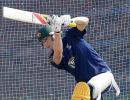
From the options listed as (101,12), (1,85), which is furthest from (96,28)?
(1,85)

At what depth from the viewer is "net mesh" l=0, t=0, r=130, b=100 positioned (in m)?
8.34

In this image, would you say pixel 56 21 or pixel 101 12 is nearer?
pixel 56 21

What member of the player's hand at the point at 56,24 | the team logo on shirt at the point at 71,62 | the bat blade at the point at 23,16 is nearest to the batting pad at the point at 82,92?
the team logo on shirt at the point at 71,62

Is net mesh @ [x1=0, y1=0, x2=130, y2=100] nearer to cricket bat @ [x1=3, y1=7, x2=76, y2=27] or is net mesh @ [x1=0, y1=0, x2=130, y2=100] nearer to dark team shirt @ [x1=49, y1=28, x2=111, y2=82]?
dark team shirt @ [x1=49, y1=28, x2=111, y2=82]

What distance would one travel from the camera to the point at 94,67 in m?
5.67

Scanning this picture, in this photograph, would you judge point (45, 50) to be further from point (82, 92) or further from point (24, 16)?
point (82, 92)

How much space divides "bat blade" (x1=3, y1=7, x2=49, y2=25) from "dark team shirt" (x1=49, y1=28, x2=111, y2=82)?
0.30m

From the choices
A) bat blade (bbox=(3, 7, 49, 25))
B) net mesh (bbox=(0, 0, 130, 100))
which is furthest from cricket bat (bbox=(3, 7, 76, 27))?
net mesh (bbox=(0, 0, 130, 100))

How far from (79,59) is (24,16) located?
0.65 m

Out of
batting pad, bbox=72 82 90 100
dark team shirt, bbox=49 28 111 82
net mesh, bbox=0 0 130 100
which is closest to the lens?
batting pad, bbox=72 82 90 100

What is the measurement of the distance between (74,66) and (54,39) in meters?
0.35

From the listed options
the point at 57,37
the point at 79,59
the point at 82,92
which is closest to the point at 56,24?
the point at 57,37

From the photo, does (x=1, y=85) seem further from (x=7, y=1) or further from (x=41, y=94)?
(x=7, y=1)

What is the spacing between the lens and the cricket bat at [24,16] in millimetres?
5680
